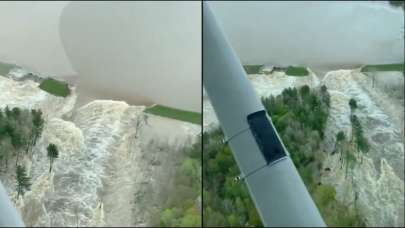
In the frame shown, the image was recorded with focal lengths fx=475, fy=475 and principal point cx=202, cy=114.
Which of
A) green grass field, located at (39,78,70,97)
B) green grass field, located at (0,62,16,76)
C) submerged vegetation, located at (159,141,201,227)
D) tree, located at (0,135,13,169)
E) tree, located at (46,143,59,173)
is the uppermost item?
green grass field, located at (0,62,16,76)

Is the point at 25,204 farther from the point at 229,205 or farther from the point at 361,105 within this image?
the point at 361,105

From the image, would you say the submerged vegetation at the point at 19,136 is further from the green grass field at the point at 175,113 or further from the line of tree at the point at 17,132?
the green grass field at the point at 175,113

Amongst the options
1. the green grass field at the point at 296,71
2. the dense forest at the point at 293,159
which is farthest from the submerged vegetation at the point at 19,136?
the green grass field at the point at 296,71

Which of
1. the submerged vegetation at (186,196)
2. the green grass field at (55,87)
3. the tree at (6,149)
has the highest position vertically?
the green grass field at (55,87)

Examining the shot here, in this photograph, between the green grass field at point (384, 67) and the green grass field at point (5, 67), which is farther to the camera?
the green grass field at point (384, 67)

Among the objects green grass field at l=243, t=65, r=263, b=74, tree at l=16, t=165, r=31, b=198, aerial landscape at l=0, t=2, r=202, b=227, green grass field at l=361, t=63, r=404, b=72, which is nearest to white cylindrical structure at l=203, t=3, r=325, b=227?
aerial landscape at l=0, t=2, r=202, b=227

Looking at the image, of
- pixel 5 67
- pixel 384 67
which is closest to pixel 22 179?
pixel 5 67

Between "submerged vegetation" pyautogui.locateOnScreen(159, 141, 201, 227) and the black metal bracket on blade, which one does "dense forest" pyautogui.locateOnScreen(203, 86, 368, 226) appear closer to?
"submerged vegetation" pyautogui.locateOnScreen(159, 141, 201, 227)
